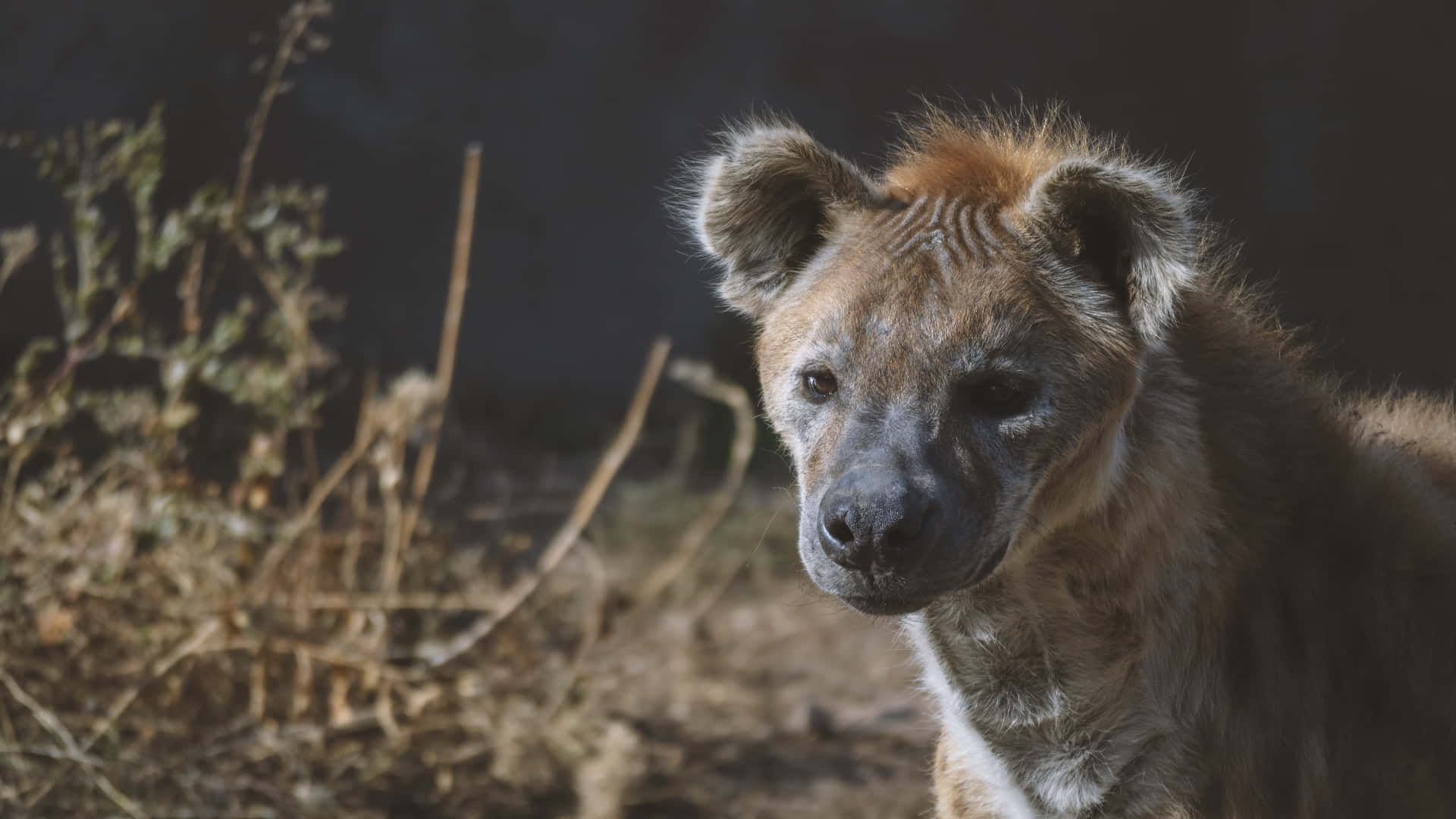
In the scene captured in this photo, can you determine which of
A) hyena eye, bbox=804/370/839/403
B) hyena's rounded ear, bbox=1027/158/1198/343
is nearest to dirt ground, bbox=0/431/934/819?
hyena eye, bbox=804/370/839/403

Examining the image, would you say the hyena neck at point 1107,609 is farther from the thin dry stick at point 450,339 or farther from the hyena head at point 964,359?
the thin dry stick at point 450,339

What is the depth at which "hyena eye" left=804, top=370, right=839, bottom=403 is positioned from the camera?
2.02 meters

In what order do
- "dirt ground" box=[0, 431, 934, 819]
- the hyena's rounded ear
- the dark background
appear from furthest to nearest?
1. the dark background
2. "dirt ground" box=[0, 431, 934, 819]
3. the hyena's rounded ear

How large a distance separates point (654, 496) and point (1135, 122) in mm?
2484

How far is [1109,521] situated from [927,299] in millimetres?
400

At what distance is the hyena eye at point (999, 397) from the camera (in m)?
1.92

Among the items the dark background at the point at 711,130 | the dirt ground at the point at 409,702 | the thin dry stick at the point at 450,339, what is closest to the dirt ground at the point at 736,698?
the dirt ground at the point at 409,702

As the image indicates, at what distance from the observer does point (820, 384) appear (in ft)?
6.70

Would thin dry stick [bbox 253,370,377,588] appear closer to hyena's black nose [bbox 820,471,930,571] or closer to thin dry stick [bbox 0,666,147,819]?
thin dry stick [bbox 0,666,147,819]

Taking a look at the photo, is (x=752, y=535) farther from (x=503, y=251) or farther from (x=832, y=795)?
(x=503, y=251)

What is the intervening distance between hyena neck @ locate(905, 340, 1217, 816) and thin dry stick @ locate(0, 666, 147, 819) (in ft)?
5.14

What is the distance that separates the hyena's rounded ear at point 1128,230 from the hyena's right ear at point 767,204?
0.32 m

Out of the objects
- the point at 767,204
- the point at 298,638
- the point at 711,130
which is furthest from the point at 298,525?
the point at 711,130

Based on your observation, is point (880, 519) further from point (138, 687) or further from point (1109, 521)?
point (138, 687)
